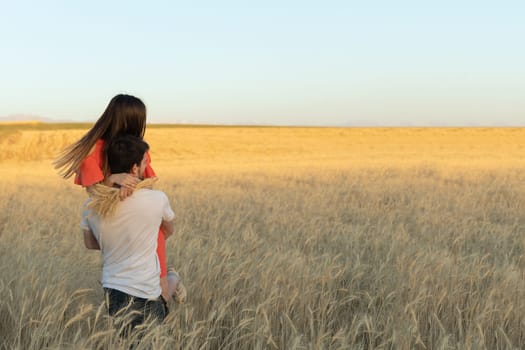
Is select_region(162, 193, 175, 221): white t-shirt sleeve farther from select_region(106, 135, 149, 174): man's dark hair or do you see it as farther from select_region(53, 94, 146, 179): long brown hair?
select_region(53, 94, 146, 179): long brown hair

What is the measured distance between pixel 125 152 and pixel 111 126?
0.24m

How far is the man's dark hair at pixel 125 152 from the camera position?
2455 millimetres

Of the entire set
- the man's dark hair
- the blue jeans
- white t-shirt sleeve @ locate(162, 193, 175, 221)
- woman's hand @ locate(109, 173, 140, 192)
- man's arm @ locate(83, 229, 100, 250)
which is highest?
the man's dark hair

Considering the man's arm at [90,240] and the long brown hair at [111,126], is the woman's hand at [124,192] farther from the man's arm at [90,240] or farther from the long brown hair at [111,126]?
the man's arm at [90,240]

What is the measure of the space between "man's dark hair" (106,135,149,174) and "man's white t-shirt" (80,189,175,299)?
0.49ft

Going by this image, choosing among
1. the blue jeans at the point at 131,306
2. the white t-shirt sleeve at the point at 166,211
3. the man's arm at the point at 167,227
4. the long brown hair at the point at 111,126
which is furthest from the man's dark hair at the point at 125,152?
the blue jeans at the point at 131,306

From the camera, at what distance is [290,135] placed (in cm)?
4672

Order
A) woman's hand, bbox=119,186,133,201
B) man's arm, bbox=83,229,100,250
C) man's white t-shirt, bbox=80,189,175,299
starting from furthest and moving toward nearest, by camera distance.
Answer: man's arm, bbox=83,229,100,250 < man's white t-shirt, bbox=80,189,175,299 < woman's hand, bbox=119,186,133,201

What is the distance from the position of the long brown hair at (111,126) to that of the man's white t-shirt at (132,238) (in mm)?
251

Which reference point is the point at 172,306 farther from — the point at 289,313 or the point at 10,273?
the point at 10,273

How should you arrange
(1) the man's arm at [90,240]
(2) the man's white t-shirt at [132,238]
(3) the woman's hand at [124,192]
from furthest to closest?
1. (1) the man's arm at [90,240]
2. (2) the man's white t-shirt at [132,238]
3. (3) the woman's hand at [124,192]

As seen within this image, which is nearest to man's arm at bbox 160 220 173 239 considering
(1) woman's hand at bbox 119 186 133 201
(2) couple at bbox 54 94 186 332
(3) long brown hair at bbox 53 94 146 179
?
(2) couple at bbox 54 94 186 332

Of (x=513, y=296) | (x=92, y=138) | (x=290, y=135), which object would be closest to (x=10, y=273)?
(x=92, y=138)

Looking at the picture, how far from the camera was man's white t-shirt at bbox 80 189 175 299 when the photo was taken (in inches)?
99.3
